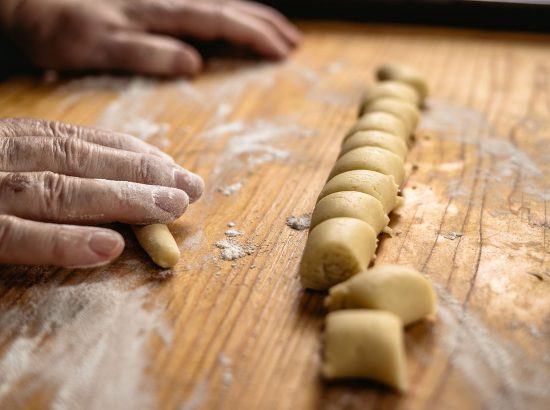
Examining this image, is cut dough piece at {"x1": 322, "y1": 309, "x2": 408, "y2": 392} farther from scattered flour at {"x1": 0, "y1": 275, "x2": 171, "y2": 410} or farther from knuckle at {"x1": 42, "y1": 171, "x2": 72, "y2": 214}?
knuckle at {"x1": 42, "y1": 171, "x2": 72, "y2": 214}

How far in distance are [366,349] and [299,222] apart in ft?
1.67

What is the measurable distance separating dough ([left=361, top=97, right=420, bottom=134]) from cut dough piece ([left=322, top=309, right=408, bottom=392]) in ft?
2.81

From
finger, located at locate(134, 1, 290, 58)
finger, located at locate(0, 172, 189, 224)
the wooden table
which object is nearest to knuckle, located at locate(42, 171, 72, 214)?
finger, located at locate(0, 172, 189, 224)

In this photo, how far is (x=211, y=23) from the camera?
7.97 feet

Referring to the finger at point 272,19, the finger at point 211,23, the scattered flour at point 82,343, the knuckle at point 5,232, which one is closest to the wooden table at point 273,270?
the scattered flour at point 82,343

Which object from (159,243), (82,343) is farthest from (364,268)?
(82,343)

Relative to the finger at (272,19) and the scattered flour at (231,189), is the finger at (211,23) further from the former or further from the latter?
the scattered flour at (231,189)

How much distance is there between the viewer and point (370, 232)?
1.31 metres

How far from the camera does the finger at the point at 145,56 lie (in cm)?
229

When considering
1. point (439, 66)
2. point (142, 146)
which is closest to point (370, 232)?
point (142, 146)

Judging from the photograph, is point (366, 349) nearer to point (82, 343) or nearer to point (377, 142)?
point (82, 343)

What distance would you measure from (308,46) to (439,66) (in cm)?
55

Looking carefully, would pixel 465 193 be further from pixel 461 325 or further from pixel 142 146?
pixel 142 146

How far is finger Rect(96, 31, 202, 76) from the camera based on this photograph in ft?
7.51
